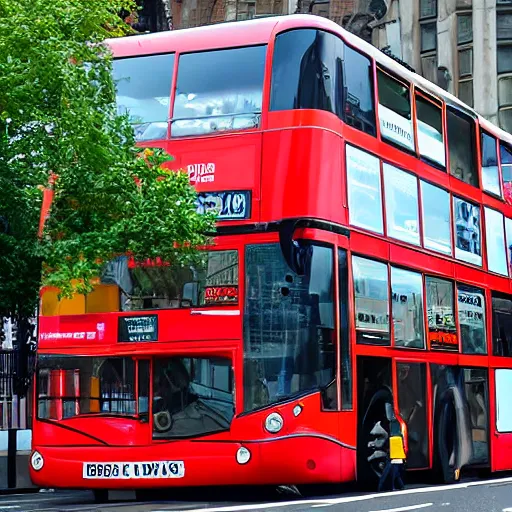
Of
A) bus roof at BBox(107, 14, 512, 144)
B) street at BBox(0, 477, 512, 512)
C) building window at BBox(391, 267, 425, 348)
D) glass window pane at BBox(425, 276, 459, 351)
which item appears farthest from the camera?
glass window pane at BBox(425, 276, 459, 351)

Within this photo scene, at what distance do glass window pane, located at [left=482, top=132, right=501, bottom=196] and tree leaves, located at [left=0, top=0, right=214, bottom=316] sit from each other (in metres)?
7.69

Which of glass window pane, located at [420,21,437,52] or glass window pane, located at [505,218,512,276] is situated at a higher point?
glass window pane, located at [420,21,437,52]

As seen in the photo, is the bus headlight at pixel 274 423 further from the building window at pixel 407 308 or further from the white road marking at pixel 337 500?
the building window at pixel 407 308

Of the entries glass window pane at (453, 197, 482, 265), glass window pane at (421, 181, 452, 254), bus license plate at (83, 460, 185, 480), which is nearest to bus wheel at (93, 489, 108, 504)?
bus license plate at (83, 460, 185, 480)

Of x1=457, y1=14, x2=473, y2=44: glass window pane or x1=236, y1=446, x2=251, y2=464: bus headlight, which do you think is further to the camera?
x1=457, y1=14, x2=473, y2=44: glass window pane

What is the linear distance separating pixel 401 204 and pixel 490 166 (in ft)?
16.8

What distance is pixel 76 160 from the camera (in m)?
19.2

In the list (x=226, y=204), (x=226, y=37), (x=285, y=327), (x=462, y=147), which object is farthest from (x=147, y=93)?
(x=462, y=147)

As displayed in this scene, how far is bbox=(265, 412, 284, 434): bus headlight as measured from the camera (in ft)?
59.5

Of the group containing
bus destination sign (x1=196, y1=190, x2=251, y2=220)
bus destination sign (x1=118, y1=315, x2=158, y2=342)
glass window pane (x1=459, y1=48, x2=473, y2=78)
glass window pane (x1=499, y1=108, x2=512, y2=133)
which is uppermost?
glass window pane (x1=459, y1=48, x2=473, y2=78)

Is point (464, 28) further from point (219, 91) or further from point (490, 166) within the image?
point (219, 91)

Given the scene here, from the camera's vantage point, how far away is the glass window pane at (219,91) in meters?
19.2

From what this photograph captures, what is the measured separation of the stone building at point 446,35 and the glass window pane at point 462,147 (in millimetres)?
26995

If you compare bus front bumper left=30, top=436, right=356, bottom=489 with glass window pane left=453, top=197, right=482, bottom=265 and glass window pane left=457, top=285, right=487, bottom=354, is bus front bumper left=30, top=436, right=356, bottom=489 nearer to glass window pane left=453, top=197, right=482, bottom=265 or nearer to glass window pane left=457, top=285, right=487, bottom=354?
glass window pane left=457, top=285, right=487, bottom=354
